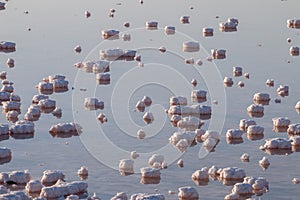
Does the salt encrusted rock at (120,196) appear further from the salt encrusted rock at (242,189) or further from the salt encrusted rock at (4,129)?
the salt encrusted rock at (4,129)

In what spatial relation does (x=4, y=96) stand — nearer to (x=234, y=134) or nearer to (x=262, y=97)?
(x=262, y=97)

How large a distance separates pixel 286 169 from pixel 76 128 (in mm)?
4730

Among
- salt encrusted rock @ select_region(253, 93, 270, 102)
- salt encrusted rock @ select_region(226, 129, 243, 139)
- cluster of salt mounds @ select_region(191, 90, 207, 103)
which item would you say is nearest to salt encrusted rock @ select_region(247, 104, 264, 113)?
salt encrusted rock @ select_region(253, 93, 270, 102)

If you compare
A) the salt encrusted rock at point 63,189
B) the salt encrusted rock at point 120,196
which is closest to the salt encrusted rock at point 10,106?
the salt encrusted rock at point 63,189

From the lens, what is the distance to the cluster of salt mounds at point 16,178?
1385 cm

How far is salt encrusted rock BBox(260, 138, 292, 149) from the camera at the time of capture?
15297 millimetres

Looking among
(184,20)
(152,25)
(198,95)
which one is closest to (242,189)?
(198,95)

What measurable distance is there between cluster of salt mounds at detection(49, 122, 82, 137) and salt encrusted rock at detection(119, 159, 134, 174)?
2.53 m

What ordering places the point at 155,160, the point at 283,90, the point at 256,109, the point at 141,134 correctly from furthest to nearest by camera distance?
the point at 283,90 → the point at 256,109 → the point at 141,134 → the point at 155,160

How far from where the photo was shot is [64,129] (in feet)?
55.7

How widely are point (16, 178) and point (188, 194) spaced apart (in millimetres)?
2931

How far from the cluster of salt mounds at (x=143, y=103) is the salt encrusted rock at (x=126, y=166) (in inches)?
144

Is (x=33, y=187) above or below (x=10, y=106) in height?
below

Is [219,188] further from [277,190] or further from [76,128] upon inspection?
[76,128]
